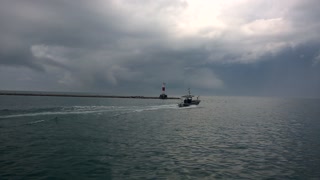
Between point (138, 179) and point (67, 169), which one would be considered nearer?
point (138, 179)

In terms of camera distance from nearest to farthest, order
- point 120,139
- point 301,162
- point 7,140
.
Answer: point 301,162
point 7,140
point 120,139

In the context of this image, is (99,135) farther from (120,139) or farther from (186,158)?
(186,158)

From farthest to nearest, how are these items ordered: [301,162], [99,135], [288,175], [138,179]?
[99,135]
[301,162]
[288,175]
[138,179]

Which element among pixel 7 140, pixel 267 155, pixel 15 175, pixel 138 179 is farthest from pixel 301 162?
pixel 7 140

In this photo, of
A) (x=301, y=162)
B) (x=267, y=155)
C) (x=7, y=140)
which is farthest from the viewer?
(x=7, y=140)

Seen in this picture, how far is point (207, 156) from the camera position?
89.9ft

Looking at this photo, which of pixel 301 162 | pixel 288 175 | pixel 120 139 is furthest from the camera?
pixel 120 139

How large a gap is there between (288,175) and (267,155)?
6778 millimetres

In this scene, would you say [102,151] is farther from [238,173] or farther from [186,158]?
[238,173]

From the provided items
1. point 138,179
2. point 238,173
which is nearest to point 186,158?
point 238,173

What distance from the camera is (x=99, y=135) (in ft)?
130

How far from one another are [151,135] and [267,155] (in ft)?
59.0

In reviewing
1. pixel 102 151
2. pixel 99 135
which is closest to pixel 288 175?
pixel 102 151

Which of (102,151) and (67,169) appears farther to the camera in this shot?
(102,151)
